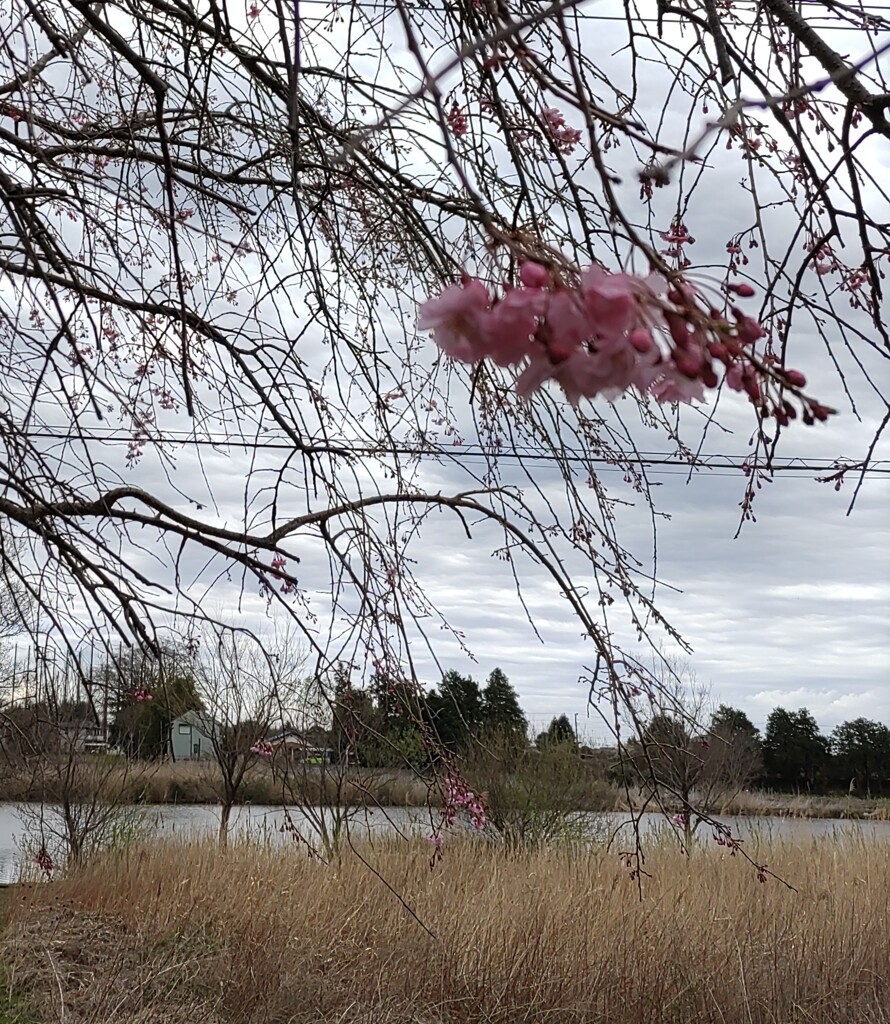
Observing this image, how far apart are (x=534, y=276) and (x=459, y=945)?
15.5 ft

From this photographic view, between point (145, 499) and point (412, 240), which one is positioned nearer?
point (412, 240)

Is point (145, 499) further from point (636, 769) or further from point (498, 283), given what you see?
point (498, 283)

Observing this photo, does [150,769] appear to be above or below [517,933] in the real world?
above

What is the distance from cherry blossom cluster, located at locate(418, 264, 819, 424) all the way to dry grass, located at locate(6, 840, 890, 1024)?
4.19 meters

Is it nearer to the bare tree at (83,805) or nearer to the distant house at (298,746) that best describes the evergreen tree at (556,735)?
the bare tree at (83,805)

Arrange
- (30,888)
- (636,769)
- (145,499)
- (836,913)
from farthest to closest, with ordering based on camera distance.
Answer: (30,888)
(836,913)
(145,499)
(636,769)

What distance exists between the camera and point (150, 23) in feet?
7.21

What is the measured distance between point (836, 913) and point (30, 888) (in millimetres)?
5155

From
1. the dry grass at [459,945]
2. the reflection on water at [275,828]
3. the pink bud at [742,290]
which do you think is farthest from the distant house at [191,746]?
the pink bud at [742,290]

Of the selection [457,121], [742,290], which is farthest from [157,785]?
[742,290]

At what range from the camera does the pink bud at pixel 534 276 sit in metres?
0.54

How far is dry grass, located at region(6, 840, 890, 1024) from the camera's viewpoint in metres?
4.37

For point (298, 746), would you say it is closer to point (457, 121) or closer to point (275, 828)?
point (457, 121)

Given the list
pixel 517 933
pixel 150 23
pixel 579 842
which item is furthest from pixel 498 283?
pixel 579 842
